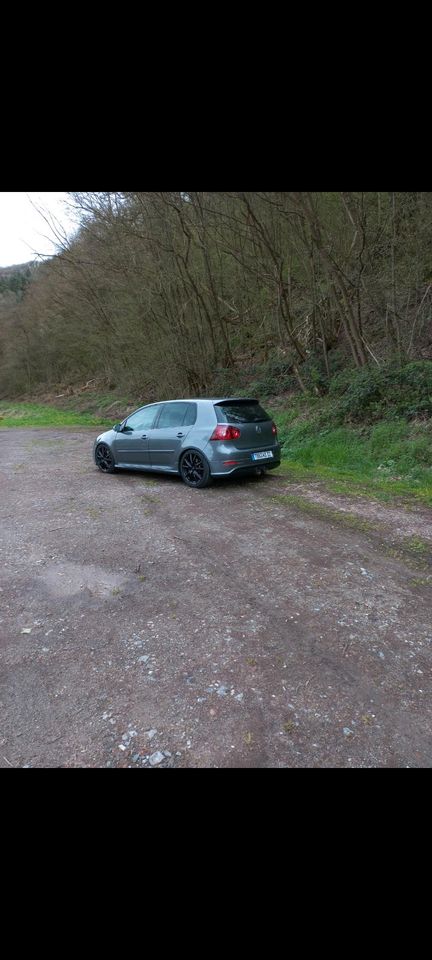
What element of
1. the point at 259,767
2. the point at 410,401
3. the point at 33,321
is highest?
the point at 33,321

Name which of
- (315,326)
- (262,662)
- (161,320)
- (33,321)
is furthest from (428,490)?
(33,321)

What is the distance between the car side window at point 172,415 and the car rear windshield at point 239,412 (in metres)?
0.78

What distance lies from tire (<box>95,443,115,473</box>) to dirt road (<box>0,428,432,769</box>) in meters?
3.12

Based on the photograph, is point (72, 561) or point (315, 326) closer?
point (72, 561)

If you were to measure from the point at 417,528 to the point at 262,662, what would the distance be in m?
3.26

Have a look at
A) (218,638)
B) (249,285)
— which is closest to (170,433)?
(218,638)

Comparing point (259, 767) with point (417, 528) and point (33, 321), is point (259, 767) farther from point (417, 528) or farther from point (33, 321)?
point (33, 321)

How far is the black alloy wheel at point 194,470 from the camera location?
7.78 metres

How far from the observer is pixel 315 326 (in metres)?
14.3

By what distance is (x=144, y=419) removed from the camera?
911cm

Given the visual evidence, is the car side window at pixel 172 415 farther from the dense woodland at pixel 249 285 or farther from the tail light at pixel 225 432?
the dense woodland at pixel 249 285

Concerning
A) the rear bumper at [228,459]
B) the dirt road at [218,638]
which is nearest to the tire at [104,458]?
the rear bumper at [228,459]

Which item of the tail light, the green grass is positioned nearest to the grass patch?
the tail light

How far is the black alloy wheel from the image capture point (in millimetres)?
7777
